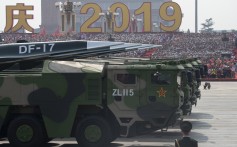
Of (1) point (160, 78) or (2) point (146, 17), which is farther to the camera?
(2) point (146, 17)

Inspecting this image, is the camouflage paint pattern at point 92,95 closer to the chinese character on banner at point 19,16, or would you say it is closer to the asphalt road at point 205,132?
the asphalt road at point 205,132

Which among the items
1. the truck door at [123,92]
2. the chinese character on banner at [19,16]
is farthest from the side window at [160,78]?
the chinese character on banner at [19,16]

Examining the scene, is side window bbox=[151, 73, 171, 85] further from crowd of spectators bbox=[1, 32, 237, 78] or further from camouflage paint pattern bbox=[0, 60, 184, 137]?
crowd of spectators bbox=[1, 32, 237, 78]

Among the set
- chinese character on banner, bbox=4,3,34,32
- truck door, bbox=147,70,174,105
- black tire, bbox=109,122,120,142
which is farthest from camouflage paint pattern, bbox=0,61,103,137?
chinese character on banner, bbox=4,3,34,32

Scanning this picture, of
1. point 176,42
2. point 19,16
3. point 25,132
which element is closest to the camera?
point 25,132

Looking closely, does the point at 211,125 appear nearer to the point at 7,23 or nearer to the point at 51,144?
the point at 51,144

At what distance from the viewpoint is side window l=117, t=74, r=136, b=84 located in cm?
1416

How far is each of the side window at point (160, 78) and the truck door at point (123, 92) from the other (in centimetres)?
43

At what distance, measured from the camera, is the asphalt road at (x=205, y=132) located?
51.4 ft

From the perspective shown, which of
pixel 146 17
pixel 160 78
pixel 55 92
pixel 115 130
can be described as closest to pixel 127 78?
pixel 160 78

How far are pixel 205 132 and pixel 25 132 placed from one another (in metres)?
6.78

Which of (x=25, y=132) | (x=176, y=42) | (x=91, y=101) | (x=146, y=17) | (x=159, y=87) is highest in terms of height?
(x=146, y=17)

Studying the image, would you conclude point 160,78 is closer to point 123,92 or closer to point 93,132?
point 123,92

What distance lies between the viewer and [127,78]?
1420 centimetres
